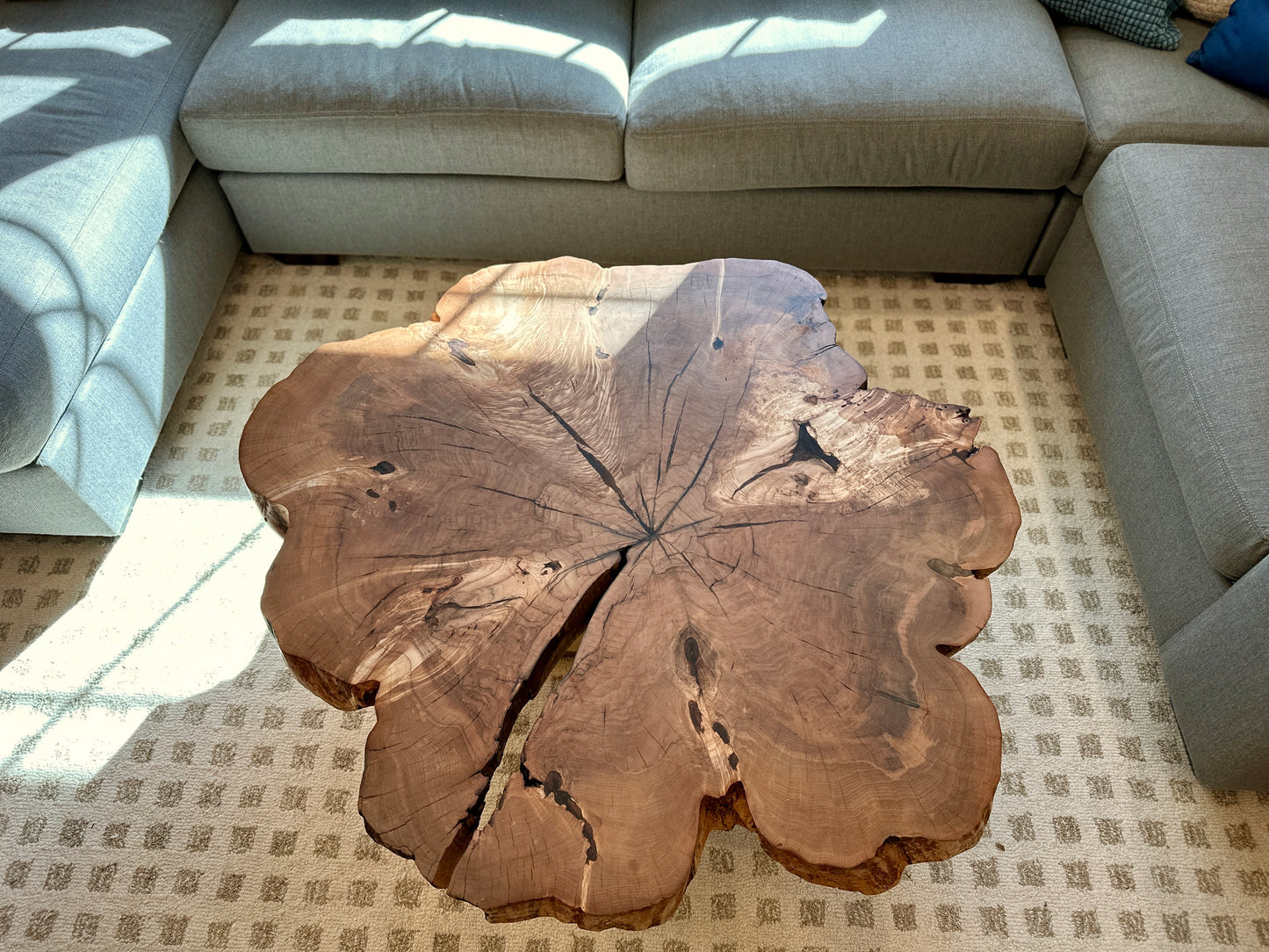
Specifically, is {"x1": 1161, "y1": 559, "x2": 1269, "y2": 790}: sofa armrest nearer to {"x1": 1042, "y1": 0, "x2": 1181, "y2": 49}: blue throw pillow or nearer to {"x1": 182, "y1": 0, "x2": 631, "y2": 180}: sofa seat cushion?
{"x1": 1042, "y1": 0, "x2": 1181, "y2": 49}: blue throw pillow

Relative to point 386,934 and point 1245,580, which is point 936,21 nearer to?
point 1245,580

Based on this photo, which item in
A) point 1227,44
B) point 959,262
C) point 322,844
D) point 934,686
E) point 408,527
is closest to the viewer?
point 934,686

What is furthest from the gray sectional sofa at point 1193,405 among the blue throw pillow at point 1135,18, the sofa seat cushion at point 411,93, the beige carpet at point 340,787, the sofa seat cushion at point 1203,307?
the sofa seat cushion at point 411,93

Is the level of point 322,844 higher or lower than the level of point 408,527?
lower

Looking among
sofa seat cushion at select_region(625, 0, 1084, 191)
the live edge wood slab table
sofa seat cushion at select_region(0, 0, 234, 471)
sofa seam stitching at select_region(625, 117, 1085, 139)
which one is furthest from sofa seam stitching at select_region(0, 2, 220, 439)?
sofa seam stitching at select_region(625, 117, 1085, 139)

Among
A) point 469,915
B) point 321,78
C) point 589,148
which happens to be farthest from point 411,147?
point 469,915

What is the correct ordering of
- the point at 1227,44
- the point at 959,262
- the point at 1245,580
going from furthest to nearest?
the point at 959,262 → the point at 1227,44 → the point at 1245,580

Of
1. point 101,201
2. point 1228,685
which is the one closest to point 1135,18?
point 1228,685

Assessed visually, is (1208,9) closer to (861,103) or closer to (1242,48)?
(1242,48)

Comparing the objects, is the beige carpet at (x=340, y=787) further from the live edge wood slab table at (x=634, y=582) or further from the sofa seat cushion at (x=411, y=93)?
the sofa seat cushion at (x=411, y=93)
